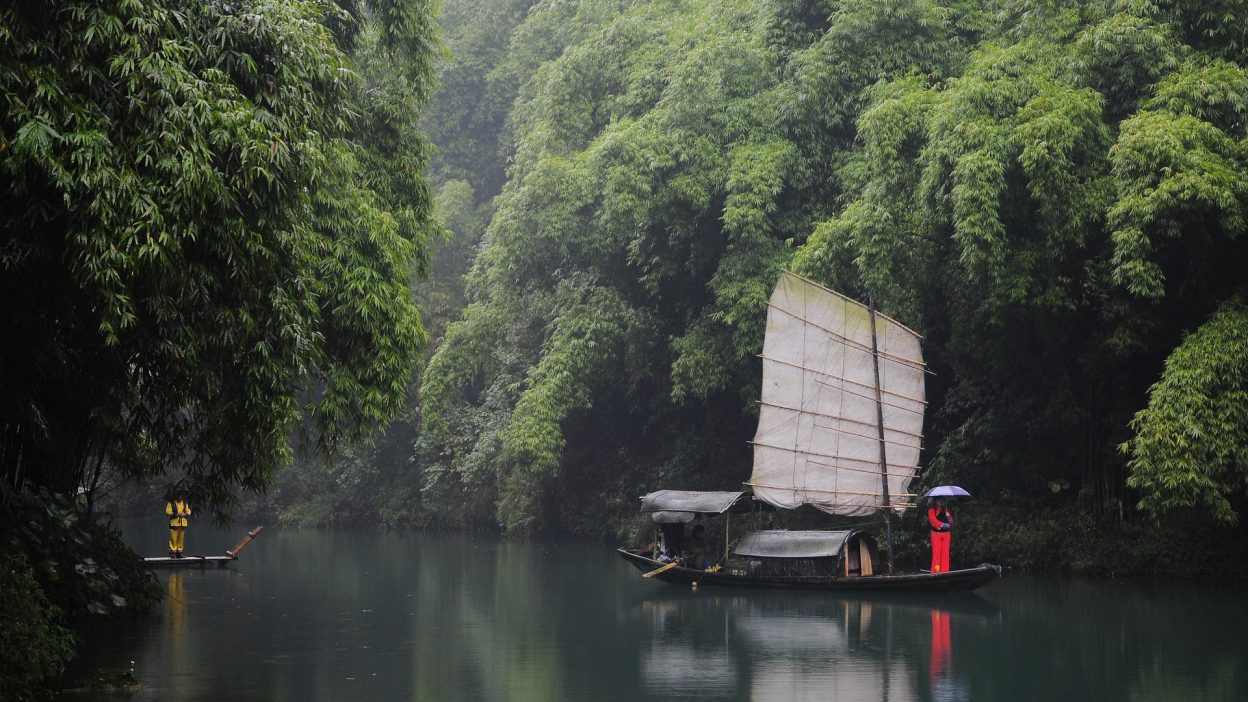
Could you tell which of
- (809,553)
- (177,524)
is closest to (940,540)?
(809,553)

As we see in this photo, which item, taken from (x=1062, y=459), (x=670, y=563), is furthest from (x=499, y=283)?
(x=1062, y=459)

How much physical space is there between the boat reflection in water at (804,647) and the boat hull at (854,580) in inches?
7.7

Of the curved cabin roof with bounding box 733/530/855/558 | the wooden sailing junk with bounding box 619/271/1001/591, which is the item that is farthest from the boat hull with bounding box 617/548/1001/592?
the curved cabin roof with bounding box 733/530/855/558

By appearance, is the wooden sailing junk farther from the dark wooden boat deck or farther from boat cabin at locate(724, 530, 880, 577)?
the dark wooden boat deck

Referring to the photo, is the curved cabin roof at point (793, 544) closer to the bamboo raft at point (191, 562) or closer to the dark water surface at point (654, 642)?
the dark water surface at point (654, 642)

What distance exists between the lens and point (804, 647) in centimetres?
1010

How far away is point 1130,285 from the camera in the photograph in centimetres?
1311

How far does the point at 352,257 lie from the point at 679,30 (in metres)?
10.7

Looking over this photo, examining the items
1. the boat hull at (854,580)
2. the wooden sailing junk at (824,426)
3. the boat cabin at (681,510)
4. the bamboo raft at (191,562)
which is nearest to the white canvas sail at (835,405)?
the wooden sailing junk at (824,426)

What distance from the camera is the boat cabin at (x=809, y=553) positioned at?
14.2 m

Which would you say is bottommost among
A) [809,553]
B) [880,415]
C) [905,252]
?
[809,553]

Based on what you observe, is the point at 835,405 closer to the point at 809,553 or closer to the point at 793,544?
the point at 793,544

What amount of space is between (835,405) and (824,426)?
0.27 metres

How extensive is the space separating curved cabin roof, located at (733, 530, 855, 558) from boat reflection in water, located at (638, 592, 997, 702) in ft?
1.87
